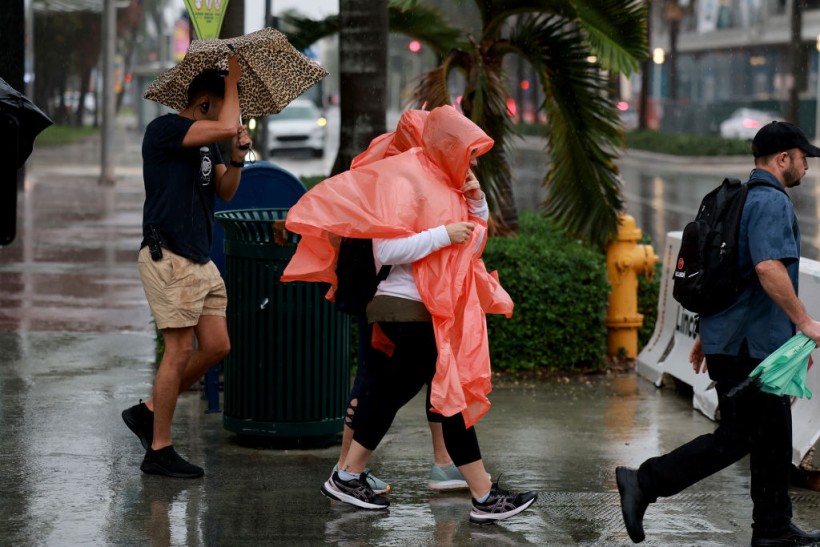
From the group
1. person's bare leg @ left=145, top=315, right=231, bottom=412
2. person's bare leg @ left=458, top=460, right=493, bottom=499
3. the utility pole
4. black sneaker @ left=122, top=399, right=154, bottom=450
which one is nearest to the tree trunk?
person's bare leg @ left=145, top=315, right=231, bottom=412

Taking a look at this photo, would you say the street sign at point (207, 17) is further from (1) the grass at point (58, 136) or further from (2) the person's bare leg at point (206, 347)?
(1) the grass at point (58, 136)

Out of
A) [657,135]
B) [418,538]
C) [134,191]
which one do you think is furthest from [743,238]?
[657,135]

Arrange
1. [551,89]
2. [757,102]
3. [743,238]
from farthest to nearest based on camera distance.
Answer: [757,102] → [551,89] → [743,238]

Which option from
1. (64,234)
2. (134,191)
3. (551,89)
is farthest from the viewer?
(134,191)

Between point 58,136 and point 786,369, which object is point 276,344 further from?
point 58,136

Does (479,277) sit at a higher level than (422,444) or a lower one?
higher

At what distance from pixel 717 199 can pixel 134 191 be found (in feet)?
65.4

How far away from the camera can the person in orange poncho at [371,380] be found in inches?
217

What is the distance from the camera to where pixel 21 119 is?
4.48 metres

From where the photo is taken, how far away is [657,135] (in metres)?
40.5

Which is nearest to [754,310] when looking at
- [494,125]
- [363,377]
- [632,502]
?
[632,502]

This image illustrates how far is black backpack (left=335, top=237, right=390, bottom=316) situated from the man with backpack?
→ 1.33m

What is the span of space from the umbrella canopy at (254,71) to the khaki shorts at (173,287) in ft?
2.52

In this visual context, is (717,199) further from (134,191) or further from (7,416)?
(134,191)
